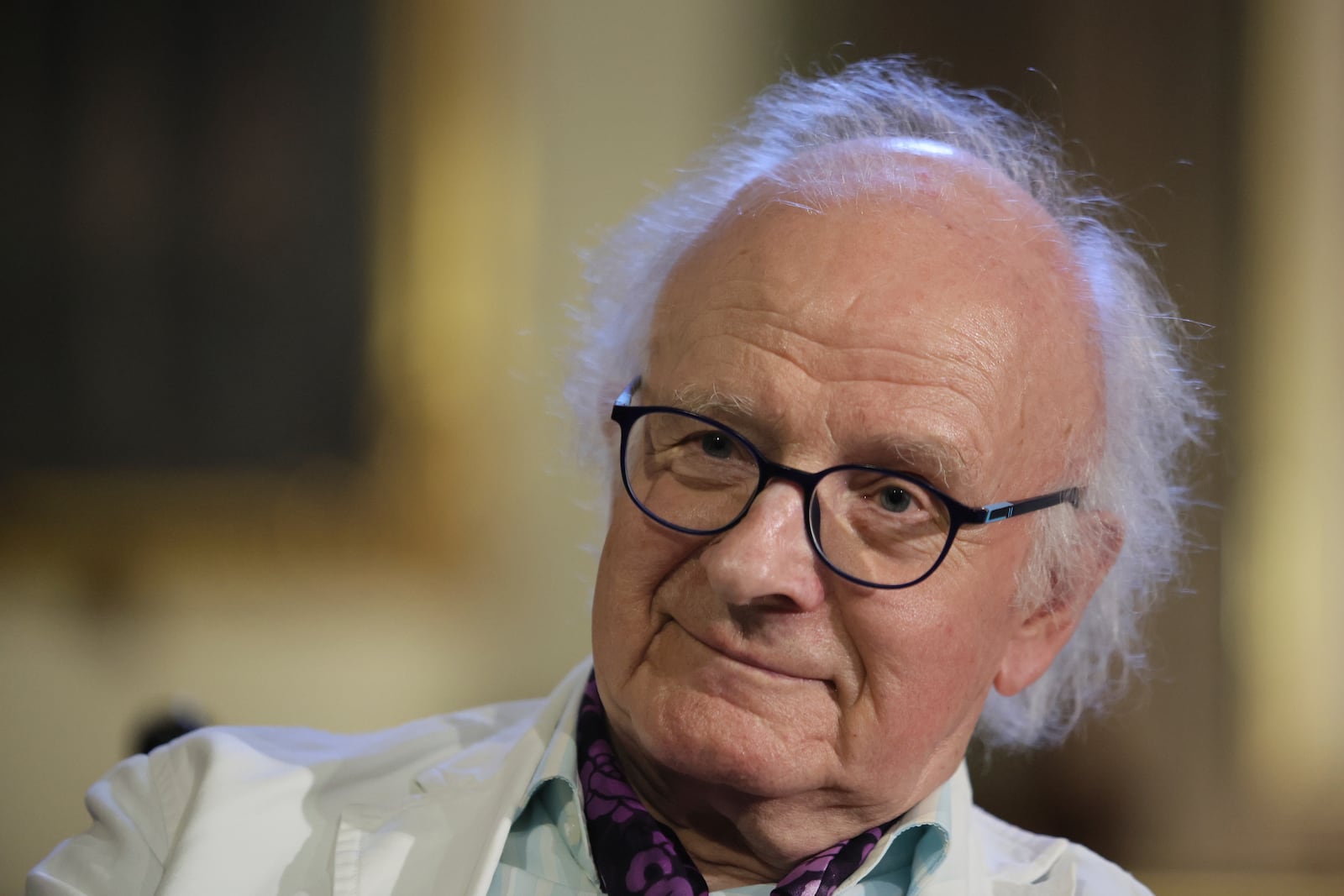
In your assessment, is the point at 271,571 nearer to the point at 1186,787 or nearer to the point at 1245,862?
the point at 1186,787

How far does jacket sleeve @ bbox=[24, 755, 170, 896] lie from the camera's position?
129 centimetres

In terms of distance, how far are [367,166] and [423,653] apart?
1.11m

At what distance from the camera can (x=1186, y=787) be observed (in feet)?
7.98

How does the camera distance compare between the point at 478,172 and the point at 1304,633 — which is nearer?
the point at 1304,633

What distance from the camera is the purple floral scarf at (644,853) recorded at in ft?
4.02

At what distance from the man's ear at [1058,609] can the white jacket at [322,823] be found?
168 mm

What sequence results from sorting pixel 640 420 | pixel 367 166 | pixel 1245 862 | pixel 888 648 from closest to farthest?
pixel 888 648 → pixel 640 420 → pixel 1245 862 → pixel 367 166

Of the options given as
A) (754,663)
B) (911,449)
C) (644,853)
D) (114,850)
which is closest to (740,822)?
(644,853)

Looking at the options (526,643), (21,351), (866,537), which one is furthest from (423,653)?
(866,537)

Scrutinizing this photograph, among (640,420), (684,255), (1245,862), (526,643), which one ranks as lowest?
(1245,862)

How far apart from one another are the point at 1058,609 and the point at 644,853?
60 centimetres

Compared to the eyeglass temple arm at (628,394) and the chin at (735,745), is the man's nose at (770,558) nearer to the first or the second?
the chin at (735,745)

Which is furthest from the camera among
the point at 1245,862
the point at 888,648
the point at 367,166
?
the point at 367,166

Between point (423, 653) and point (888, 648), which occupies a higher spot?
point (888, 648)
